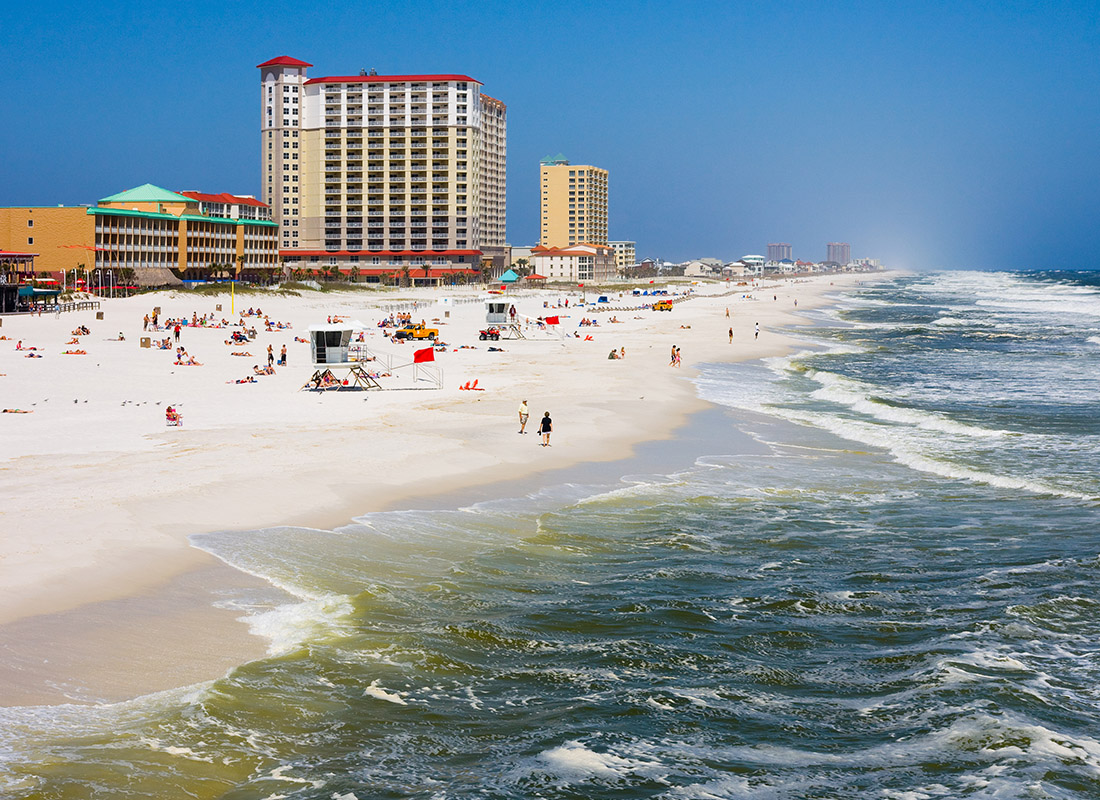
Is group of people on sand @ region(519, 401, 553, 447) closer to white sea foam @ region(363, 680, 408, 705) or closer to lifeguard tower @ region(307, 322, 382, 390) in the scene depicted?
lifeguard tower @ region(307, 322, 382, 390)

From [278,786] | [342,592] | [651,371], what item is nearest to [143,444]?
[342,592]

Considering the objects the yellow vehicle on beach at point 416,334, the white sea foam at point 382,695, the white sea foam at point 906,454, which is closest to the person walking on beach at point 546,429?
the white sea foam at point 906,454

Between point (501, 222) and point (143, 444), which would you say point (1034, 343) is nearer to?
point (143, 444)

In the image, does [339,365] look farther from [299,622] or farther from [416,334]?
[299,622]

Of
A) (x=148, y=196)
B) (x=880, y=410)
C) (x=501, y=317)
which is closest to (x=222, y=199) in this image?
(x=148, y=196)

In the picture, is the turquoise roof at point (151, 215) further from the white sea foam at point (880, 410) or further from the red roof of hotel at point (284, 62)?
the white sea foam at point (880, 410)

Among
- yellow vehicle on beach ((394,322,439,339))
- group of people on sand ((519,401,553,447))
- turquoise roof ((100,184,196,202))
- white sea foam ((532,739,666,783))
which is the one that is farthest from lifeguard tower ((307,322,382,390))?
turquoise roof ((100,184,196,202))
